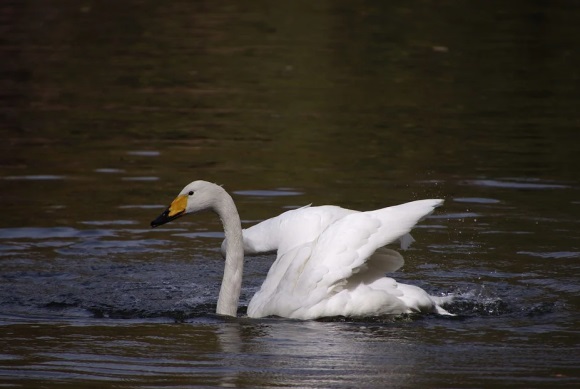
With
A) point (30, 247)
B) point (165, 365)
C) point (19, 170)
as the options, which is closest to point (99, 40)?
point (19, 170)

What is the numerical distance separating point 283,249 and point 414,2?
79.2 feet

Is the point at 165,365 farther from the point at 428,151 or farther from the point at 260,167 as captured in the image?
the point at 428,151

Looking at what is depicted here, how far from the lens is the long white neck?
9.07 meters

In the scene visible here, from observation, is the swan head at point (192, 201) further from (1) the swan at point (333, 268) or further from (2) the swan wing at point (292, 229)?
(2) the swan wing at point (292, 229)

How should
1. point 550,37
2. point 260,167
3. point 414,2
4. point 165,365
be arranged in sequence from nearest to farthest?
1. point 165,365
2. point 260,167
3. point 550,37
4. point 414,2

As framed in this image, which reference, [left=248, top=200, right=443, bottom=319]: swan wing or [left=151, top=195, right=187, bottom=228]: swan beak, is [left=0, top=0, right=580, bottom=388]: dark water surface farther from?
[left=151, top=195, right=187, bottom=228]: swan beak

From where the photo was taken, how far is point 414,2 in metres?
32.8

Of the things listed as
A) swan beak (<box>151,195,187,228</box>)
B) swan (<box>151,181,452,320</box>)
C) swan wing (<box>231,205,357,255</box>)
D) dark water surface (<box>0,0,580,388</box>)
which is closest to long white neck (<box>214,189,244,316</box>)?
swan (<box>151,181,452,320</box>)

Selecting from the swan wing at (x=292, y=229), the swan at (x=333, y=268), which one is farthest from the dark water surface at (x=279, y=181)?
the swan wing at (x=292, y=229)

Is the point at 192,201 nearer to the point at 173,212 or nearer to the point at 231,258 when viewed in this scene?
the point at 173,212

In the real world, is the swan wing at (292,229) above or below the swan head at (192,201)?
below

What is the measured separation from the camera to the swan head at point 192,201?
8961 mm

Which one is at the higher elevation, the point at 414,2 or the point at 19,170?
the point at 414,2

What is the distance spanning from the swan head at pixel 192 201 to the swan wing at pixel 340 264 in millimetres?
771
